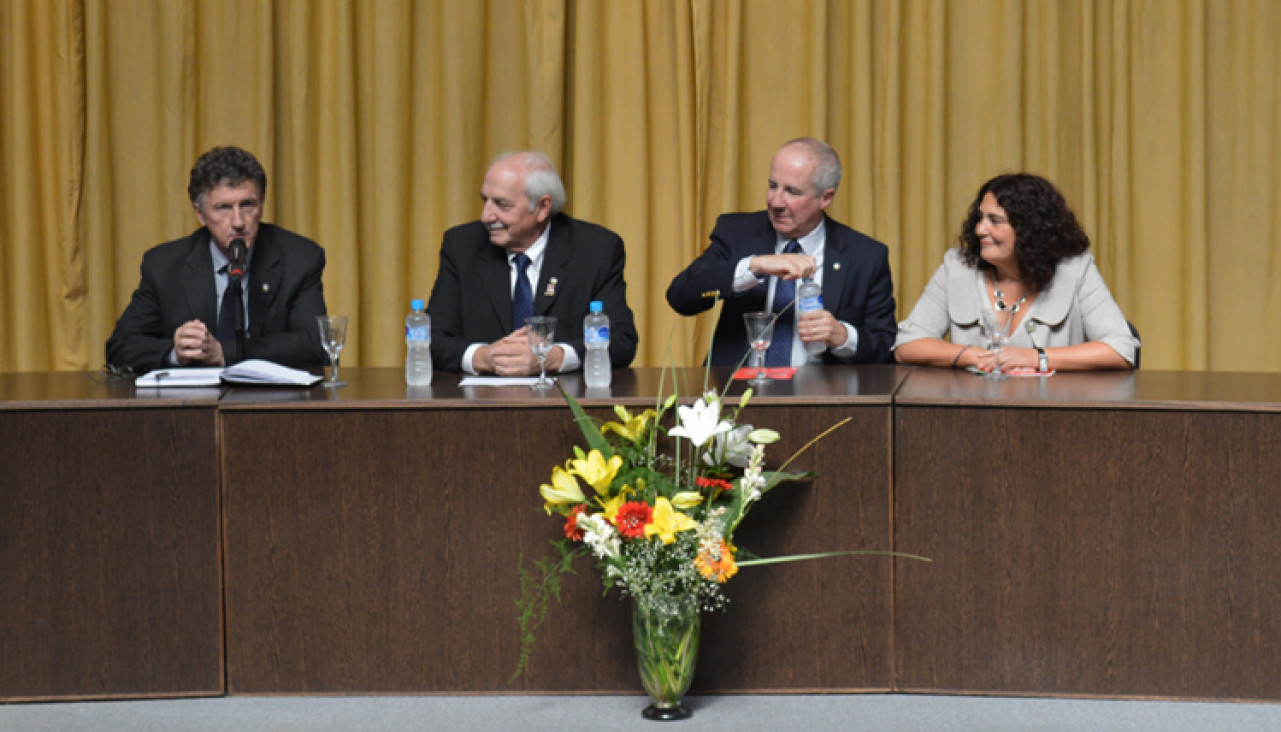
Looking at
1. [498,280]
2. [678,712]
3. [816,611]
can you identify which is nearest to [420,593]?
[678,712]

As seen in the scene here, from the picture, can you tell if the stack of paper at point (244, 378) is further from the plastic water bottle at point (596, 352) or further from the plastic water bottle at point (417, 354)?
the plastic water bottle at point (596, 352)

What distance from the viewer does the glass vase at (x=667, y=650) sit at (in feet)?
7.42

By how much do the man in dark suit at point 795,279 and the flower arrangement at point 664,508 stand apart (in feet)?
2.99

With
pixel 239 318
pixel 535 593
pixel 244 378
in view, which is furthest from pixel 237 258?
pixel 535 593

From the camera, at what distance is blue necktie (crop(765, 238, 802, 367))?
10.9 ft

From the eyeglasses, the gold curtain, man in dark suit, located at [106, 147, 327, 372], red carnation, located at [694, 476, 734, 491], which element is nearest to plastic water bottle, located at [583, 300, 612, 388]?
red carnation, located at [694, 476, 734, 491]

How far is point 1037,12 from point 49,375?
11.3 feet

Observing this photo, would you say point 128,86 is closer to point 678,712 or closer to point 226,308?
point 226,308

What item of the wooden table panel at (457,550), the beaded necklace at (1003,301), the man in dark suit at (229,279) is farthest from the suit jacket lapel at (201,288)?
the beaded necklace at (1003,301)

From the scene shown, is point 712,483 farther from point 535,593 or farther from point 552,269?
point 552,269

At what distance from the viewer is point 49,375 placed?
293 centimetres

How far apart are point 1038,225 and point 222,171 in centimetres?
206

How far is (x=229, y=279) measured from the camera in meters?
3.24

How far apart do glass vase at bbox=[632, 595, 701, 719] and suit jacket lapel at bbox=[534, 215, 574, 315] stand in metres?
1.12
